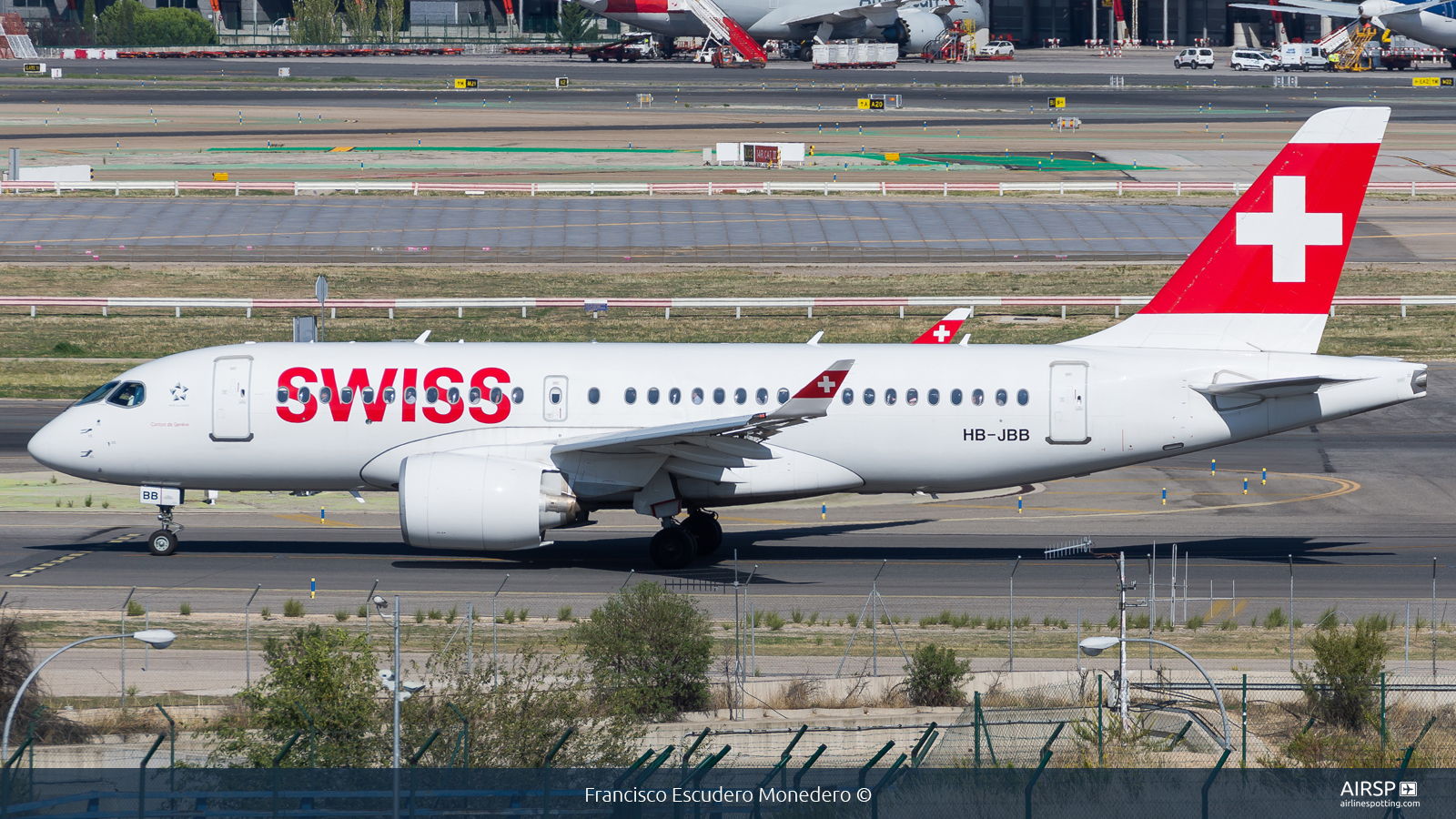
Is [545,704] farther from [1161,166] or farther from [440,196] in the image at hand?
[1161,166]

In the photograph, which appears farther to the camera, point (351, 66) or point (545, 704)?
point (351, 66)

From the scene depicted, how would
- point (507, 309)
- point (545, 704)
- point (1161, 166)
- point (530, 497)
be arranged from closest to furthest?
point (545, 704) → point (530, 497) → point (507, 309) → point (1161, 166)

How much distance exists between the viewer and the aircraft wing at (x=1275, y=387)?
3112 cm

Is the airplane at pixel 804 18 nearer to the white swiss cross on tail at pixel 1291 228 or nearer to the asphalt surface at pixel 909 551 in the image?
the asphalt surface at pixel 909 551

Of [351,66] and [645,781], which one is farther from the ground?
[351,66]

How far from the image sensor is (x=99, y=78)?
525 ft

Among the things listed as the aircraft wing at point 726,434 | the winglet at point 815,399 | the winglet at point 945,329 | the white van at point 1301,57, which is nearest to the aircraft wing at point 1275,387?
the winglet at point 945,329

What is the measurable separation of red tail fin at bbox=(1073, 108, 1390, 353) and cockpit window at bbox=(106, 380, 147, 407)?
71.8 feet

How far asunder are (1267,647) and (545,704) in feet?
43.5

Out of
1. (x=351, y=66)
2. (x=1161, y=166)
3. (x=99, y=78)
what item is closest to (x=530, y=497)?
(x=1161, y=166)

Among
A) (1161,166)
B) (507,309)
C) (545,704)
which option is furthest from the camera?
(1161,166)

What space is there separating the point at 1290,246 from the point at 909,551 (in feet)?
34.3

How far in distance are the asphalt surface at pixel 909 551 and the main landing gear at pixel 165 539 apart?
0.78 ft

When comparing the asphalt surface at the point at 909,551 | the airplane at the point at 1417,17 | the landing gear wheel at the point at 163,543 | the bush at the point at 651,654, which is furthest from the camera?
the airplane at the point at 1417,17
